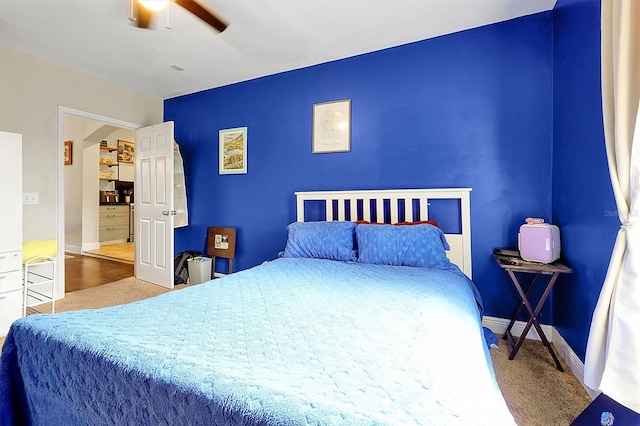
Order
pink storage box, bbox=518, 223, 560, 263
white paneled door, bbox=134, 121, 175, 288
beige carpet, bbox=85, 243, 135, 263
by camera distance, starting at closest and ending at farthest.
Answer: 1. pink storage box, bbox=518, 223, 560, 263
2. white paneled door, bbox=134, 121, 175, 288
3. beige carpet, bbox=85, 243, 135, 263

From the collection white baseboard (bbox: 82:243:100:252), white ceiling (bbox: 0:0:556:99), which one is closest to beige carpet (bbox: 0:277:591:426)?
white ceiling (bbox: 0:0:556:99)

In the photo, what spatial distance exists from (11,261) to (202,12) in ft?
8.11

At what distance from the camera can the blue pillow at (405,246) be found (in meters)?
2.13

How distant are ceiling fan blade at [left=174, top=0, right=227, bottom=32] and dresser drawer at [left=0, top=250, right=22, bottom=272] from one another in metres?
2.39

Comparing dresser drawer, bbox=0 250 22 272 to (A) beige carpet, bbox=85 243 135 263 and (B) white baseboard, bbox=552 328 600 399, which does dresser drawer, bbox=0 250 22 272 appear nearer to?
(A) beige carpet, bbox=85 243 135 263

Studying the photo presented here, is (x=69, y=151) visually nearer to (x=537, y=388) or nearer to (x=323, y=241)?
(x=323, y=241)

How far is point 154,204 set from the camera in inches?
150

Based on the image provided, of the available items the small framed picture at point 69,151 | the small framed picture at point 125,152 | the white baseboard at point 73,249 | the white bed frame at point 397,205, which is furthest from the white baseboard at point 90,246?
the white bed frame at point 397,205

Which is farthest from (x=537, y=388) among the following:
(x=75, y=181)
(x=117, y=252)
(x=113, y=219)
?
(x=75, y=181)

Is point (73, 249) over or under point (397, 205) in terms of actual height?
under

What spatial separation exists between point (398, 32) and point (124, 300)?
379cm

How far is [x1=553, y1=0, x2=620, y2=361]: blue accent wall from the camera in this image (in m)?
1.61

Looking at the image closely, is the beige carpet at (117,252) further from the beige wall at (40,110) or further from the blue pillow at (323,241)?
the blue pillow at (323,241)

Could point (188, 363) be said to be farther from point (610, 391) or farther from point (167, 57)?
point (167, 57)
